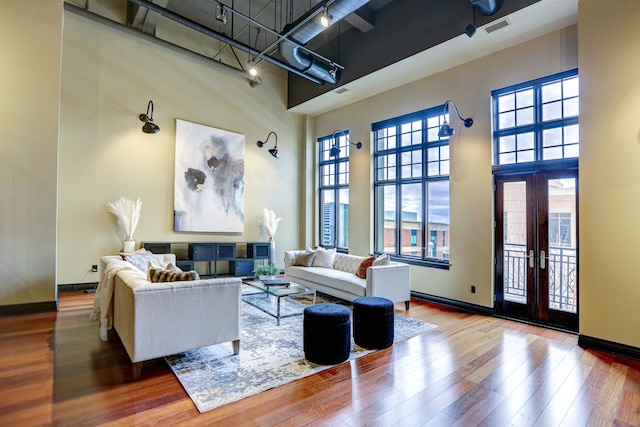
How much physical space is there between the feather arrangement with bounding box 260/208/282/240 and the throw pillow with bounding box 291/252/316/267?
128 cm

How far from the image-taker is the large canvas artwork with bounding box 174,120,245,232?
646 cm

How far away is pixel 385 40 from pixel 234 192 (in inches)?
166

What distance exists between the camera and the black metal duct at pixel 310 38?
4266 millimetres

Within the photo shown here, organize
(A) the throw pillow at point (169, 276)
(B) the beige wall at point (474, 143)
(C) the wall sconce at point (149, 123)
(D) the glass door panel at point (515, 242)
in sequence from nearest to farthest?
1. (A) the throw pillow at point (169, 276)
2. (B) the beige wall at point (474, 143)
3. (D) the glass door panel at point (515, 242)
4. (C) the wall sconce at point (149, 123)

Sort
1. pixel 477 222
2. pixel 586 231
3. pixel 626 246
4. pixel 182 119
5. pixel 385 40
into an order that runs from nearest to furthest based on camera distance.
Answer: pixel 626 246 → pixel 586 231 → pixel 477 222 → pixel 385 40 → pixel 182 119

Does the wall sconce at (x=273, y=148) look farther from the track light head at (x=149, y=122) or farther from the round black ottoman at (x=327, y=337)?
the round black ottoman at (x=327, y=337)

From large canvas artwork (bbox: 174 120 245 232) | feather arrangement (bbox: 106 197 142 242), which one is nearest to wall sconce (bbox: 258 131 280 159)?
large canvas artwork (bbox: 174 120 245 232)

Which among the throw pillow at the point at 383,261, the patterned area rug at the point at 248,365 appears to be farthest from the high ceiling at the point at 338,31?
the patterned area rug at the point at 248,365

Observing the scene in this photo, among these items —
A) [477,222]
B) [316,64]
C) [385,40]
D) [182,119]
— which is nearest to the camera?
[477,222]

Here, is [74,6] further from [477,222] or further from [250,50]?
[477,222]

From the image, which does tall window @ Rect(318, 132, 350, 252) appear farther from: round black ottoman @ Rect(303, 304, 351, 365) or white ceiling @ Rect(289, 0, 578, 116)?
round black ottoman @ Rect(303, 304, 351, 365)

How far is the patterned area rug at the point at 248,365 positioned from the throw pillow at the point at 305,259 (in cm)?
209

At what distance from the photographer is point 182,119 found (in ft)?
21.4

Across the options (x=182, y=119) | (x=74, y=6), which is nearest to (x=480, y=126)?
(x=182, y=119)
